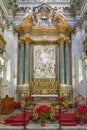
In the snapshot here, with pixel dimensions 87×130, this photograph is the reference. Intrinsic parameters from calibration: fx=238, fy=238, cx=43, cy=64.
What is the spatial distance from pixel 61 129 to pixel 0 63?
22.4 feet

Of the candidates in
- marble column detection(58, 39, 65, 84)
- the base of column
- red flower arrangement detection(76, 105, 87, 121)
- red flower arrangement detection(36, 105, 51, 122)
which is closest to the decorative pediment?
marble column detection(58, 39, 65, 84)

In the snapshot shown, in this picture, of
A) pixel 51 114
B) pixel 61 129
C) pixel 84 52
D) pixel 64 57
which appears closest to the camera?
pixel 61 129

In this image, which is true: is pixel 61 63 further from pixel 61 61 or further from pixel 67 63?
pixel 67 63

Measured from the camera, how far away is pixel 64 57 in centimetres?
1605

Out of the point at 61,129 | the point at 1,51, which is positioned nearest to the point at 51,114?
the point at 61,129

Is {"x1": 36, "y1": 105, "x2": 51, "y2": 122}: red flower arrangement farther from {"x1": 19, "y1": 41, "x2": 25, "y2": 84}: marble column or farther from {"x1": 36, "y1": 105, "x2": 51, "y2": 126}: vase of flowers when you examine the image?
{"x1": 19, "y1": 41, "x2": 25, "y2": 84}: marble column

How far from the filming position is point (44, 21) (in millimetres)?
16656

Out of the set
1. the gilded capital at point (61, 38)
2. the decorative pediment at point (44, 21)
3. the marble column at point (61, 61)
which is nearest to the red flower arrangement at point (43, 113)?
the marble column at point (61, 61)

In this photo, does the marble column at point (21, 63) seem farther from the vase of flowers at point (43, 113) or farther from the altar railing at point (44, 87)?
the vase of flowers at point (43, 113)

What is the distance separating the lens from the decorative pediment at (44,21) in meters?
15.9

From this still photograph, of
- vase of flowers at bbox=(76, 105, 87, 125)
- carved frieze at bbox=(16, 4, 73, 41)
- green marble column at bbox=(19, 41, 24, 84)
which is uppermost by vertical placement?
carved frieze at bbox=(16, 4, 73, 41)

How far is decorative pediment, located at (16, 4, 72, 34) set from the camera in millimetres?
15898

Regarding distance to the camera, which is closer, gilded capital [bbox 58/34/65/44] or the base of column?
the base of column

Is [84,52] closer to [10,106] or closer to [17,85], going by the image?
[17,85]
